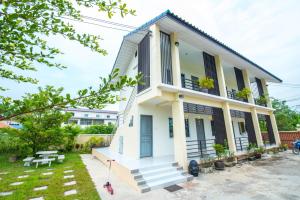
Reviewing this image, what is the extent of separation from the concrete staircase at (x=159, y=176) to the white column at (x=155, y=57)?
393 centimetres

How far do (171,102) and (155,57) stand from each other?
8.97 feet

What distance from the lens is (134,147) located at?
8414 millimetres

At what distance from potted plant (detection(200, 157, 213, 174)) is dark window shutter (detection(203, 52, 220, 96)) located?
A: 4.27m

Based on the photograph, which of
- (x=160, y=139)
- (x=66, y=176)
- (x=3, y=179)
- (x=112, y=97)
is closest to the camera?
(x=112, y=97)

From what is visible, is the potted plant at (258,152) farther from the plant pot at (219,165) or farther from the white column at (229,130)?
the plant pot at (219,165)

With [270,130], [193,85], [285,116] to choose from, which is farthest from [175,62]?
[285,116]

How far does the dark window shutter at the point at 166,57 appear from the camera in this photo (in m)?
7.94

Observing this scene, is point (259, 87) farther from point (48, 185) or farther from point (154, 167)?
point (48, 185)

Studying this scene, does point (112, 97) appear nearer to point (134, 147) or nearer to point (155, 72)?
point (155, 72)

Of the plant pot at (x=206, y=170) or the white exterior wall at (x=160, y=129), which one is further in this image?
the white exterior wall at (x=160, y=129)

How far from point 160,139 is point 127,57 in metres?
7.21

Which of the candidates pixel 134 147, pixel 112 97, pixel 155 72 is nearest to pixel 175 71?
pixel 155 72

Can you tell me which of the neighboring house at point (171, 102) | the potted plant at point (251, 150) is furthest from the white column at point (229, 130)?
the potted plant at point (251, 150)

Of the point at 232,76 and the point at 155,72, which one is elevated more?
the point at 232,76
